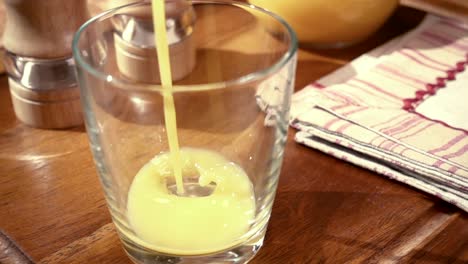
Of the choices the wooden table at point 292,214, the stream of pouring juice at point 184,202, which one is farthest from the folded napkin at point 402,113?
the stream of pouring juice at point 184,202

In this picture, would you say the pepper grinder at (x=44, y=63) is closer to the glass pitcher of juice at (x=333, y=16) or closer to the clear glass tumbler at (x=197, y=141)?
the clear glass tumbler at (x=197, y=141)

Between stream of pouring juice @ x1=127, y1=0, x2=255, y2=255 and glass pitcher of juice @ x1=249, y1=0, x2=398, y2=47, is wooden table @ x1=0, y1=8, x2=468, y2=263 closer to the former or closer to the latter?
stream of pouring juice @ x1=127, y1=0, x2=255, y2=255

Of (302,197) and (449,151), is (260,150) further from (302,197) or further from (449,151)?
(449,151)

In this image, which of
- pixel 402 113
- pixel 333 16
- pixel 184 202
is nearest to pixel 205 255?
pixel 184 202

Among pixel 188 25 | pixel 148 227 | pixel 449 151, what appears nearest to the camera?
pixel 148 227

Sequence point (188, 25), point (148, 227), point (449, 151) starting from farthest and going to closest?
1. point (188, 25)
2. point (449, 151)
3. point (148, 227)

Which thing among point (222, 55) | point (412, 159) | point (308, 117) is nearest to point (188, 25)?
point (222, 55)

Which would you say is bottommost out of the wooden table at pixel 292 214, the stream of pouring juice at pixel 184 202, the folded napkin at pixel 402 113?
the wooden table at pixel 292 214
